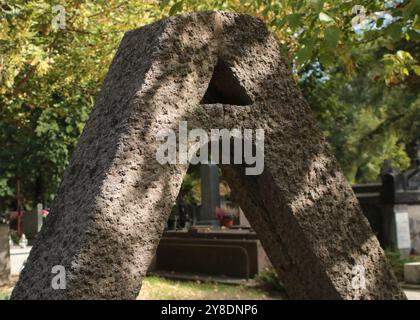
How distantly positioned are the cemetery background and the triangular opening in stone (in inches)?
42.3

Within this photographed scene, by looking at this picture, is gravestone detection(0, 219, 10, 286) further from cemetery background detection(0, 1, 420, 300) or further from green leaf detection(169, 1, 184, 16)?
green leaf detection(169, 1, 184, 16)

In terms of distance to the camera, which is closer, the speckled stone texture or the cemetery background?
the speckled stone texture

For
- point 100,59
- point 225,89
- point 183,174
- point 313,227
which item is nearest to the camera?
point 183,174

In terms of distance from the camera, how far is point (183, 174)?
8.08 feet

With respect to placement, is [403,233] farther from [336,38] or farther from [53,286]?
[53,286]

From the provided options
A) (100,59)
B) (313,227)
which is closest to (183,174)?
(313,227)

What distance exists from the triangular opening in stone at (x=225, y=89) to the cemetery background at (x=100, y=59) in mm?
1073

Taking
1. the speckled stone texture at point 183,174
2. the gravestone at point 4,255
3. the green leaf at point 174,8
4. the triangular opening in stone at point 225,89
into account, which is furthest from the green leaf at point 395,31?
the gravestone at point 4,255

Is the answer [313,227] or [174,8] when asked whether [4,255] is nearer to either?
[174,8]

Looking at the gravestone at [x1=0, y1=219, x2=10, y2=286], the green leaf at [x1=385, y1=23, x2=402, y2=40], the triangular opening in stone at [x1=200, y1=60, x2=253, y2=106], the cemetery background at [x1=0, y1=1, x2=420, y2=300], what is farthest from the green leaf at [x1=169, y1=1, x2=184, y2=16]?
the gravestone at [x1=0, y1=219, x2=10, y2=286]

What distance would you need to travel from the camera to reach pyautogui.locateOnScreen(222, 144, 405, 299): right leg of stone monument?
268 cm

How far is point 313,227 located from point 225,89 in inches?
32.8

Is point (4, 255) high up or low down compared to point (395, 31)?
down

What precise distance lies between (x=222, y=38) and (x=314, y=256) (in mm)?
1176
